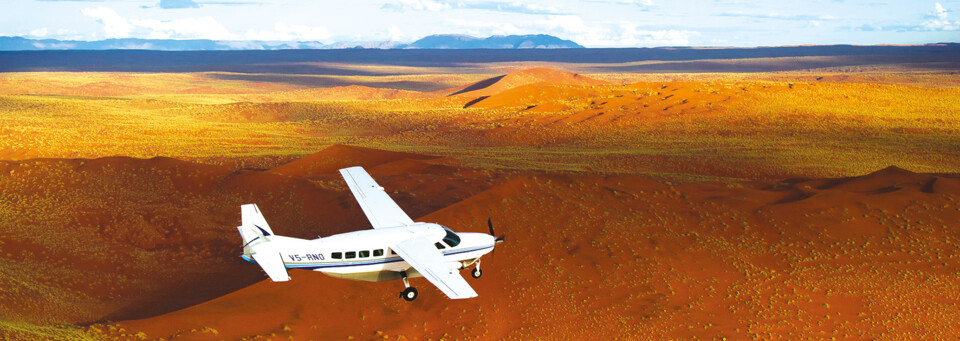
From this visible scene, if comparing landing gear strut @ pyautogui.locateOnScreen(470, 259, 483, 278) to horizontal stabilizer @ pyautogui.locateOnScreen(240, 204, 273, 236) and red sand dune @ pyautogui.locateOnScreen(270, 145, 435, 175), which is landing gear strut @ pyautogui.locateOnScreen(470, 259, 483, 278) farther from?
red sand dune @ pyautogui.locateOnScreen(270, 145, 435, 175)

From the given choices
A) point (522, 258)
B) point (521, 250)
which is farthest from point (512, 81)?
point (522, 258)

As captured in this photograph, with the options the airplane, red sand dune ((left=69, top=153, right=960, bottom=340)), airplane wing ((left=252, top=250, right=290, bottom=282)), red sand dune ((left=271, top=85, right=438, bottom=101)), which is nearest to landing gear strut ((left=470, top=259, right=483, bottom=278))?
the airplane

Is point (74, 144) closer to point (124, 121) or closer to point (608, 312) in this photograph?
point (124, 121)

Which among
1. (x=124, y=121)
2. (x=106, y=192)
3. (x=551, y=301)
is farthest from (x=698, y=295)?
(x=124, y=121)

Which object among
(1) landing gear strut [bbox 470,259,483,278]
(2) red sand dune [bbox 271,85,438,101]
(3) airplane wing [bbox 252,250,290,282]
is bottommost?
(2) red sand dune [bbox 271,85,438,101]

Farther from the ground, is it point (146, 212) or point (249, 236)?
point (249, 236)

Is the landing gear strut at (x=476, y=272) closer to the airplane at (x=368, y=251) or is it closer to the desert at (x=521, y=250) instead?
the airplane at (x=368, y=251)

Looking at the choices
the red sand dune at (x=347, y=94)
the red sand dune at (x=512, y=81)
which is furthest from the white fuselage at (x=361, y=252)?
the red sand dune at (x=347, y=94)
